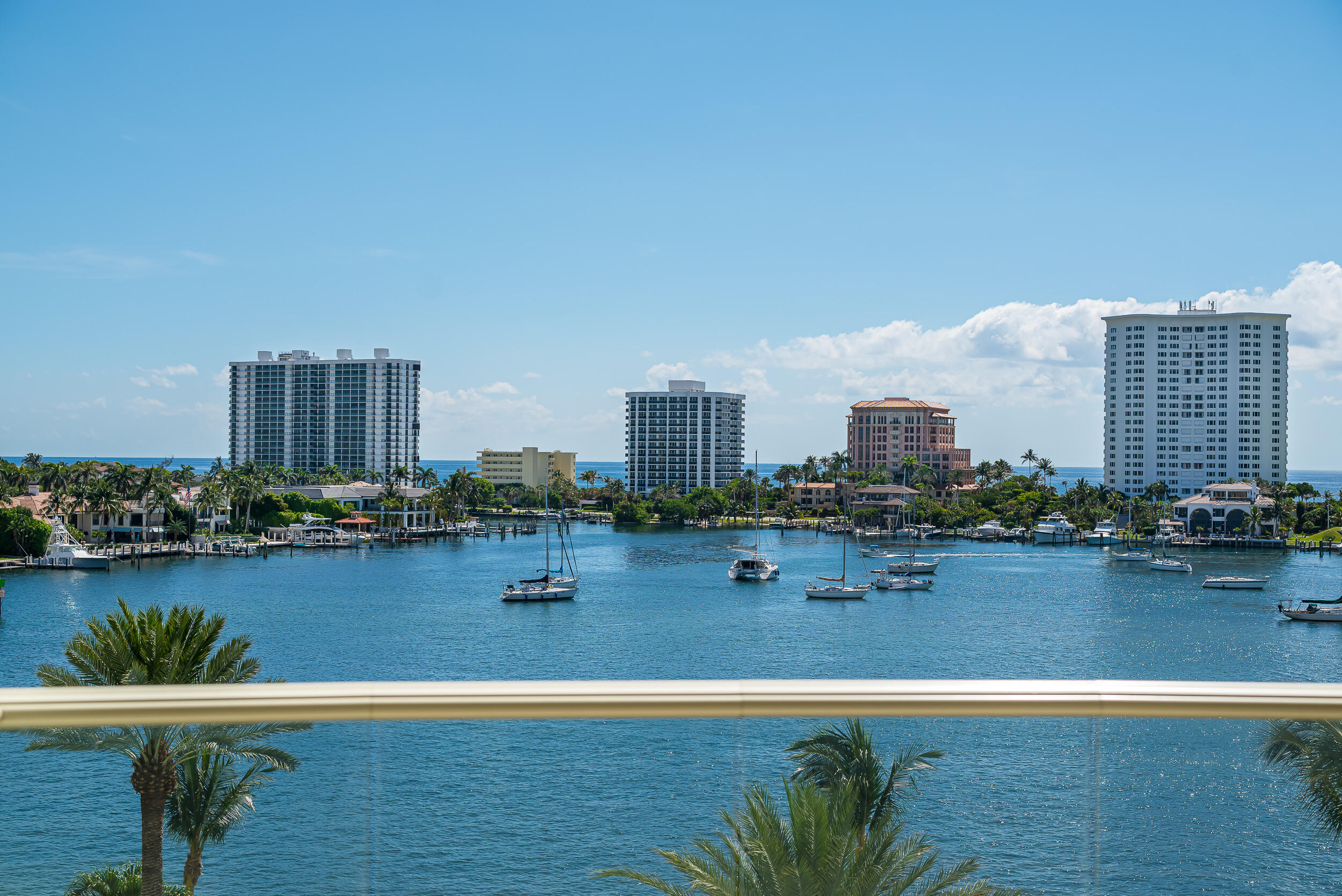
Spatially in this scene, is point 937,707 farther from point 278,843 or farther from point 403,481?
point 403,481

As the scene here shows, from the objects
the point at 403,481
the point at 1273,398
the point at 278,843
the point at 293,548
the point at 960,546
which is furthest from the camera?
the point at 403,481

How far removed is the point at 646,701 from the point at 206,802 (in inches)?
35.6

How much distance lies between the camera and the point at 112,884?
2002mm

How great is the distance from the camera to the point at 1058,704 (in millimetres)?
1942

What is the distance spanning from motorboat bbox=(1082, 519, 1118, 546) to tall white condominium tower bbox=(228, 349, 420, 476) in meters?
83.2

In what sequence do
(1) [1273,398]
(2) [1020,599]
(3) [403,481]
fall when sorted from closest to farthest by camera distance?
(2) [1020,599]
(1) [1273,398]
(3) [403,481]

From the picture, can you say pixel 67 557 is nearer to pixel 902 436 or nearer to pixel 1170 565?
pixel 1170 565

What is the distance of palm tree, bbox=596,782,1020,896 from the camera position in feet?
6.54

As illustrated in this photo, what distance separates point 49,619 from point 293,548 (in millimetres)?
38294

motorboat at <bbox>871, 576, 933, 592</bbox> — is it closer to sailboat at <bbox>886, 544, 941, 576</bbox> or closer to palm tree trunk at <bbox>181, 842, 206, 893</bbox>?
sailboat at <bbox>886, 544, 941, 576</bbox>

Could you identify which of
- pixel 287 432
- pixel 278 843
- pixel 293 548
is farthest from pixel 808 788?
pixel 287 432

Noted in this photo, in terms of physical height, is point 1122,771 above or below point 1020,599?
above

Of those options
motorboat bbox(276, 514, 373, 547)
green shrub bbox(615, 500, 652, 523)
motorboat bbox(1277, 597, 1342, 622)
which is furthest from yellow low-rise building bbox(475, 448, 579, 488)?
motorboat bbox(1277, 597, 1342, 622)

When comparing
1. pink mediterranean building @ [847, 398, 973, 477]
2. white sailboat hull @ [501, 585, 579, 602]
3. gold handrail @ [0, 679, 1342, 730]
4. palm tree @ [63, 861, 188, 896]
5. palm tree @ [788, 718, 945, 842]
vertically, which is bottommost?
white sailboat hull @ [501, 585, 579, 602]
